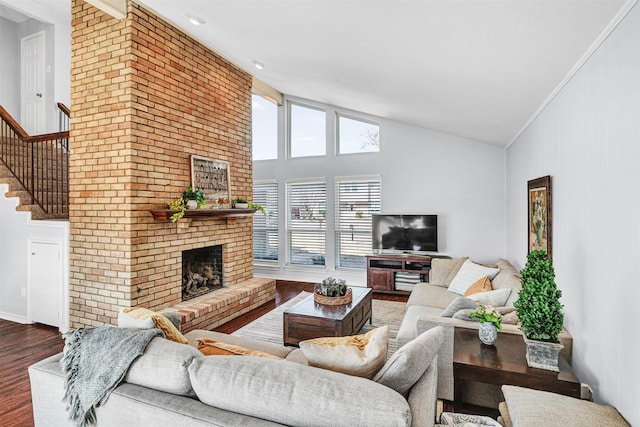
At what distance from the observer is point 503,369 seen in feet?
6.14

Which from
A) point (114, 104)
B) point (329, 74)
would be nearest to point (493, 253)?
point (329, 74)

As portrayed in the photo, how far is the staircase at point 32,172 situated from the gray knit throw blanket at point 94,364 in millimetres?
3417

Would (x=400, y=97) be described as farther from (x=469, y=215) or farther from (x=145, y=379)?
(x=145, y=379)

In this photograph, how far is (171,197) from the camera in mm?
3820

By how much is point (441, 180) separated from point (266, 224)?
356cm

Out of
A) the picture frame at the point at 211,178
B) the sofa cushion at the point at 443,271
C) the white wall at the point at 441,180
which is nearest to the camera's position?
the picture frame at the point at 211,178

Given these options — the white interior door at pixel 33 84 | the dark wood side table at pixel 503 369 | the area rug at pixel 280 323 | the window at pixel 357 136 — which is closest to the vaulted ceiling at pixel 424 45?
the window at pixel 357 136

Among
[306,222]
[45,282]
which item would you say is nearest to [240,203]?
[306,222]

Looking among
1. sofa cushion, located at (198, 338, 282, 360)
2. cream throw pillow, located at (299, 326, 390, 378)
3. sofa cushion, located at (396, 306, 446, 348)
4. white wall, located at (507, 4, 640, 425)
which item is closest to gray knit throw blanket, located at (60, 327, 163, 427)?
sofa cushion, located at (198, 338, 282, 360)

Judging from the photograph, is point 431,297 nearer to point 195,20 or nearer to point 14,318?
point 195,20

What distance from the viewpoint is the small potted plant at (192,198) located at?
12.6 feet

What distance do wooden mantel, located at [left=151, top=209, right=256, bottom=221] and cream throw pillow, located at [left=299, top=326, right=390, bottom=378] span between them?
259 cm

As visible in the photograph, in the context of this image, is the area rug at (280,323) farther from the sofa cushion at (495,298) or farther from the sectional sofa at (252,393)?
the sectional sofa at (252,393)

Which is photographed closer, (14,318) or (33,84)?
(14,318)
